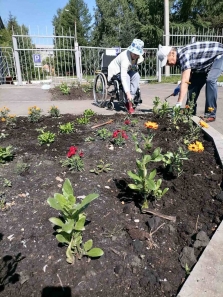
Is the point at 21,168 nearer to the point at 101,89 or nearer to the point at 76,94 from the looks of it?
the point at 101,89

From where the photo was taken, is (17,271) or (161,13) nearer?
(17,271)

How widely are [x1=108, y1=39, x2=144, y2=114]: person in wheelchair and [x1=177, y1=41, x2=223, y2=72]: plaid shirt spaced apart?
2.61 feet

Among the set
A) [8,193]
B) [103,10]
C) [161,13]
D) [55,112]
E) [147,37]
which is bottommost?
[8,193]

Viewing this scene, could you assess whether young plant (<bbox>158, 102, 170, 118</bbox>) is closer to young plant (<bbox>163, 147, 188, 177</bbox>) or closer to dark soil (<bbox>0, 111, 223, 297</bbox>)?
dark soil (<bbox>0, 111, 223, 297</bbox>)

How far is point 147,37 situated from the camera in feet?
74.6

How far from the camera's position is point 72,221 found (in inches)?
53.0

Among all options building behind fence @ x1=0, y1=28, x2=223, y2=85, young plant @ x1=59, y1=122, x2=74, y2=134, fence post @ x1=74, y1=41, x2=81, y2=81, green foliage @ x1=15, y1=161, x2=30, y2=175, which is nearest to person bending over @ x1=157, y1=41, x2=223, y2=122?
young plant @ x1=59, y1=122, x2=74, y2=134

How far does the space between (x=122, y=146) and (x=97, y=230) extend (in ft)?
4.66

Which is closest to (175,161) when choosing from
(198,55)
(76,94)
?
(198,55)

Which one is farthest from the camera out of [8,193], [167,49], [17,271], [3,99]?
[3,99]

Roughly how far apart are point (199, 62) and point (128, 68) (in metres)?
1.25

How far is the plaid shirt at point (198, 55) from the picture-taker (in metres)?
3.69

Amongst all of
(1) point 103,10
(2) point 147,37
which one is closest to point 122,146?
(2) point 147,37

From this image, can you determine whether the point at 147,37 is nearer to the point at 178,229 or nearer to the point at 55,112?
the point at 55,112
